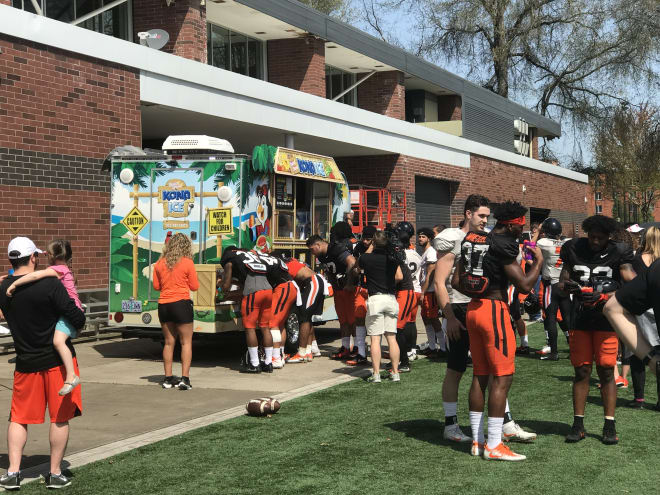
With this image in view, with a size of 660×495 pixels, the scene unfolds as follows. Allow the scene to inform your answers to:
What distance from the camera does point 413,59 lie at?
2892 centimetres

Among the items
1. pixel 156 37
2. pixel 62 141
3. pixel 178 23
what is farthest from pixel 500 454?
pixel 178 23

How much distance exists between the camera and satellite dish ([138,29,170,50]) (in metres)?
17.3

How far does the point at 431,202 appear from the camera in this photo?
29141 millimetres

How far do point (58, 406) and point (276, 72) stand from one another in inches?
752

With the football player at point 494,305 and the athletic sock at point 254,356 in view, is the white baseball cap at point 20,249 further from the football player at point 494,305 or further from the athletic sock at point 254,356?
the athletic sock at point 254,356

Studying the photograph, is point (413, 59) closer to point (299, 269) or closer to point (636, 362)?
point (299, 269)

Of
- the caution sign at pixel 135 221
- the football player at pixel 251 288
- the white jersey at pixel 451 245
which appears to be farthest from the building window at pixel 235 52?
the white jersey at pixel 451 245

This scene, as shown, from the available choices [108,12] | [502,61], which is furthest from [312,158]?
[502,61]

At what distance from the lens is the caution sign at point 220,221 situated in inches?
478

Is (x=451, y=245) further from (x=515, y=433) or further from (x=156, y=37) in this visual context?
(x=156, y=37)

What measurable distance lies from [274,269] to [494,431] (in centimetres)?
532

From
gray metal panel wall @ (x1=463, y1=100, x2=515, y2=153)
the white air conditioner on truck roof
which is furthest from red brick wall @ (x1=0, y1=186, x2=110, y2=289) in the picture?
gray metal panel wall @ (x1=463, y1=100, x2=515, y2=153)

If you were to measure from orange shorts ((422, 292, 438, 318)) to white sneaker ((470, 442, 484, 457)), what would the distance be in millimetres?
5684

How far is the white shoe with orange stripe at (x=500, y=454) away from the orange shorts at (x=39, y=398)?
10.2 ft
